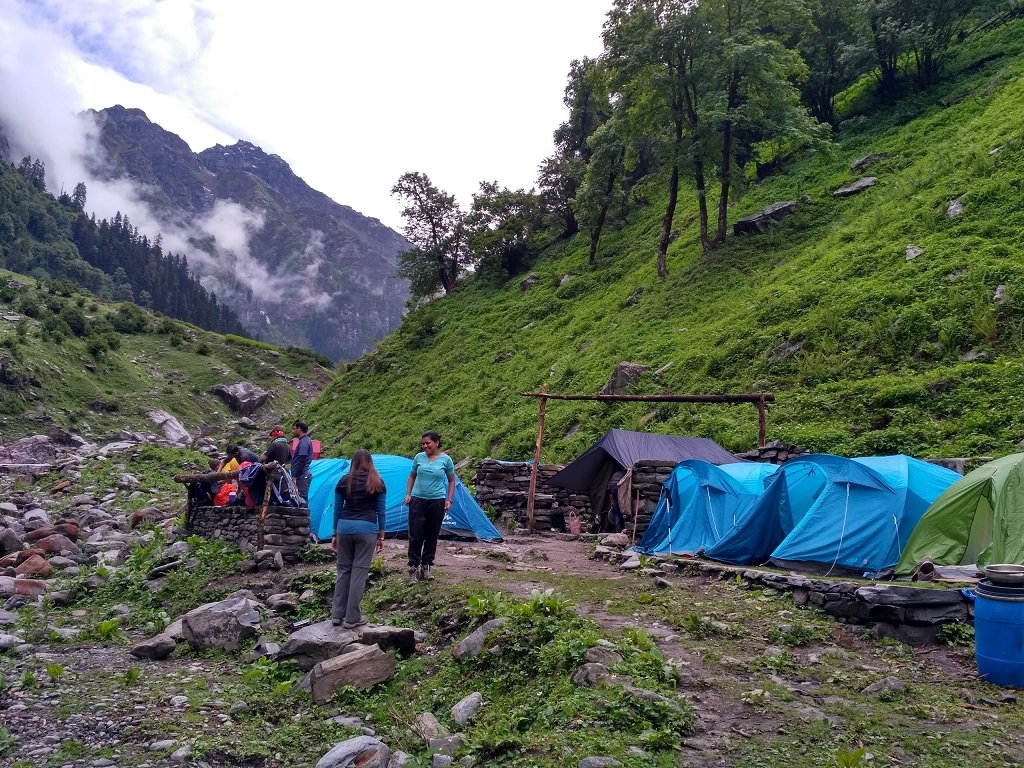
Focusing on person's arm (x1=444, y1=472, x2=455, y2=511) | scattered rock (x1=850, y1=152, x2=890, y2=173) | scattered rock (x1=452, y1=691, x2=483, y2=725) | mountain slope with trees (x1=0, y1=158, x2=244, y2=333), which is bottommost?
scattered rock (x1=452, y1=691, x2=483, y2=725)

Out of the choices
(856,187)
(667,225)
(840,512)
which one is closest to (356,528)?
(840,512)

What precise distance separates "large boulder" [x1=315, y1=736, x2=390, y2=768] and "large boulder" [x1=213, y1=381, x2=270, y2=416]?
50.2 meters

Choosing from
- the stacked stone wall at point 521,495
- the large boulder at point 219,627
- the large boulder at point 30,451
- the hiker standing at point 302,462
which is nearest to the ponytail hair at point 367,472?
the large boulder at point 219,627

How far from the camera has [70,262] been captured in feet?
322

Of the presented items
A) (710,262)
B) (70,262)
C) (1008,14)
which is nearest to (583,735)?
(710,262)

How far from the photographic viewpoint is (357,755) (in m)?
5.24

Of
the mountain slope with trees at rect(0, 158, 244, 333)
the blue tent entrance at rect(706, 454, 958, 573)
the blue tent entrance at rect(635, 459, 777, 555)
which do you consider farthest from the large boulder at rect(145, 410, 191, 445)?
the mountain slope with trees at rect(0, 158, 244, 333)

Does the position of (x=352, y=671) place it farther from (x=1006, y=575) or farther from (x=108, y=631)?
(x=1006, y=575)

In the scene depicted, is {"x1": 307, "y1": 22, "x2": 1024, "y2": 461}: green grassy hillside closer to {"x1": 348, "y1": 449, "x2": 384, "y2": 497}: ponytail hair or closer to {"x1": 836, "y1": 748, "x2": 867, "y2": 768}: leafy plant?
{"x1": 836, "y1": 748, "x2": 867, "y2": 768}: leafy plant

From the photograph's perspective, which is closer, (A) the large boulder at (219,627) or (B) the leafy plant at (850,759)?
(B) the leafy plant at (850,759)

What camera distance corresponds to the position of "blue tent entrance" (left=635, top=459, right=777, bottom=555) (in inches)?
500

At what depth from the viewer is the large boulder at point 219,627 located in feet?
27.6

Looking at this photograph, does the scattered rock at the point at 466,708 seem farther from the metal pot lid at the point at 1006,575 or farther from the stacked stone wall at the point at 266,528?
the stacked stone wall at the point at 266,528

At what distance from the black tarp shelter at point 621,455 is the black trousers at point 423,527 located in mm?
7629
